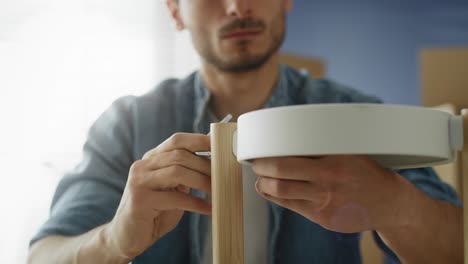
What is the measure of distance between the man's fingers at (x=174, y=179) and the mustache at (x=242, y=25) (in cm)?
21

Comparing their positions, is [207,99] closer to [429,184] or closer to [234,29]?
[234,29]

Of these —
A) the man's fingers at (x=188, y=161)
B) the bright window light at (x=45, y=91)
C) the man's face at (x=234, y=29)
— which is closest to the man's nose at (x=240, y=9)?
the man's face at (x=234, y=29)

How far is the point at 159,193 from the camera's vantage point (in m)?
0.37

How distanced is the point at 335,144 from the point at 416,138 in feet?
0.13

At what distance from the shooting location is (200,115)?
54cm

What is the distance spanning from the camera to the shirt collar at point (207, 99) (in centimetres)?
52

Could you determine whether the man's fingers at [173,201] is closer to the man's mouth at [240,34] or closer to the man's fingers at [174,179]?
the man's fingers at [174,179]

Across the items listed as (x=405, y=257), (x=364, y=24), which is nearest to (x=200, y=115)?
(x=405, y=257)

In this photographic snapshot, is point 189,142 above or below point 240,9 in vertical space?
below

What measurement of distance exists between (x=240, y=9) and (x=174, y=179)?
22cm

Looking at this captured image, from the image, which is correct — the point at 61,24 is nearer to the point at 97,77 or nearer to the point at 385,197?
the point at 97,77

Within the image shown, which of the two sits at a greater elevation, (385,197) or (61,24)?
(61,24)

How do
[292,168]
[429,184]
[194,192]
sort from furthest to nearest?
[429,184], [194,192], [292,168]

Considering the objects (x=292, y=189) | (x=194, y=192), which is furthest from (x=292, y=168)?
(x=194, y=192)
